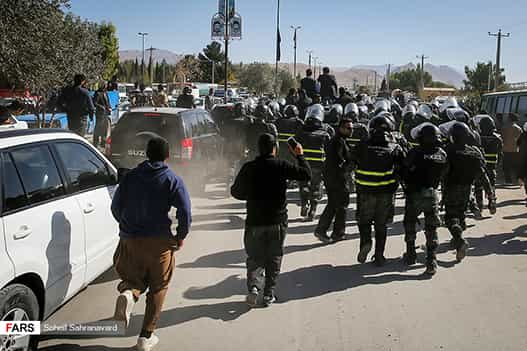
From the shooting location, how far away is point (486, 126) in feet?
35.0

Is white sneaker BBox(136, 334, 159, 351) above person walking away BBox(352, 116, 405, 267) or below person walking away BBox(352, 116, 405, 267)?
below

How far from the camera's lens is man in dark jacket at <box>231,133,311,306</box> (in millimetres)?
5488

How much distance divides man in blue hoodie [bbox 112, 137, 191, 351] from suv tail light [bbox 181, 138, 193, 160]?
5.60 meters

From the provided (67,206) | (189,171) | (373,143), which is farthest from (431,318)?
(189,171)

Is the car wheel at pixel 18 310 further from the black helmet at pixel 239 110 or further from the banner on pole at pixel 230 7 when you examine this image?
the banner on pole at pixel 230 7

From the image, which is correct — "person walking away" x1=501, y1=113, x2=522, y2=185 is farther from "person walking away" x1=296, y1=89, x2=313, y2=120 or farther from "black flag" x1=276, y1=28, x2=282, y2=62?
"black flag" x1=276, y1=28, x2=282, y2=62

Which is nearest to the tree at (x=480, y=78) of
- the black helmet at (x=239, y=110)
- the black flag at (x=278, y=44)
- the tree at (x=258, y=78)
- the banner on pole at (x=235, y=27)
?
the tree at (x=258, y=78)

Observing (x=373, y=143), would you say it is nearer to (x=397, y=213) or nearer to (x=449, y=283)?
(x=449, y=283)

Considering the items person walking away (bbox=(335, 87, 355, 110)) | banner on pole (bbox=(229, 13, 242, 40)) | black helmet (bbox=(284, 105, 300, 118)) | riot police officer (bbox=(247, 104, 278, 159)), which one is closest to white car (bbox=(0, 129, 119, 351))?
riot police officer (bbox=(247, 104, 278, 159))

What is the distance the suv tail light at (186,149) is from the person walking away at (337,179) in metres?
3.17

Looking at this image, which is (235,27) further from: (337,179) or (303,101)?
(337,179)

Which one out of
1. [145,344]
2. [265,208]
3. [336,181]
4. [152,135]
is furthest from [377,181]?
[152,135]

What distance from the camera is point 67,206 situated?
15.2ft

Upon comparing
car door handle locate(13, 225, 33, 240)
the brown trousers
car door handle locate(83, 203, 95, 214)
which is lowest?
the brown trousers
